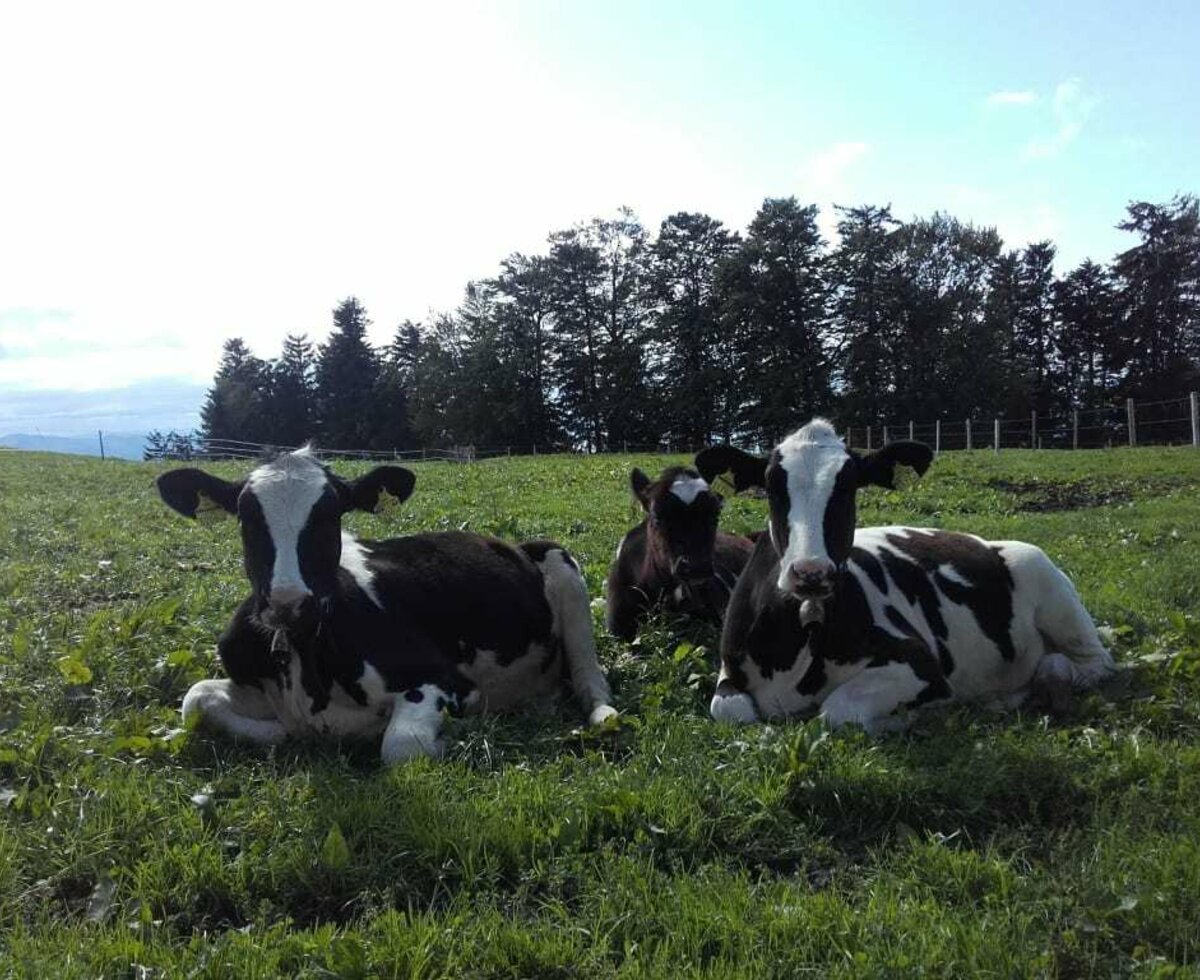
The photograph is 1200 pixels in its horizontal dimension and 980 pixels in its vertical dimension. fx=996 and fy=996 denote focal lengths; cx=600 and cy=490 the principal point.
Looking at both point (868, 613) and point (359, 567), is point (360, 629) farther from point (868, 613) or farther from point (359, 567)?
point (868, 613)

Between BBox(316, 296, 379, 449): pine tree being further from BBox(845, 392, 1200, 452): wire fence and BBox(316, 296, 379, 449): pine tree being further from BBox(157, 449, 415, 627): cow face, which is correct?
BBox(157, 449, 415, 627): cow face

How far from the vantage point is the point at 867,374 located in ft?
194

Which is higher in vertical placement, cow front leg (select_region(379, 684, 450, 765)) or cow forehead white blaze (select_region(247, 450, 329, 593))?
cow forehead white blaze (select_region(247, 450, 329, 593))

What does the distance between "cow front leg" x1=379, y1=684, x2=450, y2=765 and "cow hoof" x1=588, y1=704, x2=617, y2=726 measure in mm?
920

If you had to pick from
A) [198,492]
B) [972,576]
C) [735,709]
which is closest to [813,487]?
[735,709]

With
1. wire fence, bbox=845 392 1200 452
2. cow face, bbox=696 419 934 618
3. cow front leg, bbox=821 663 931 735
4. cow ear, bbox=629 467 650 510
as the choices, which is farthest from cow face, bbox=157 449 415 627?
wire fence, bbox=845 392 1200 452

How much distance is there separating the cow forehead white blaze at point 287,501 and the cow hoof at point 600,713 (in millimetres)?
1951

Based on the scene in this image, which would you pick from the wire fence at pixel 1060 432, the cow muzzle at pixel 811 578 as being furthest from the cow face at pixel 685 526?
the wire fence at pixel 1060 432

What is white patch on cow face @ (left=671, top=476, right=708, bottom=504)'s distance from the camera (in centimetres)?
877

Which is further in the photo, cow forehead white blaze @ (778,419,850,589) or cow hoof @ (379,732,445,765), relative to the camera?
cow forehead white blaze @ (778,419,850,589)

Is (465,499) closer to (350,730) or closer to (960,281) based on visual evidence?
(350,730)

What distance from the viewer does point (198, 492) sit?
6.52 metres

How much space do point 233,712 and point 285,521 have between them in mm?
1163

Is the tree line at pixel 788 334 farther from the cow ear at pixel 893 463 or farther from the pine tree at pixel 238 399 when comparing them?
the cow ear at pixel 893 463
